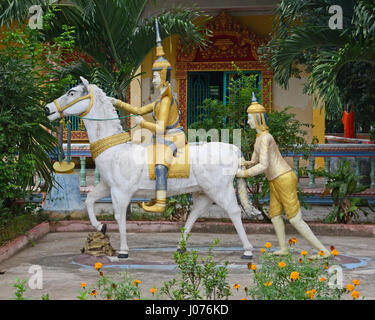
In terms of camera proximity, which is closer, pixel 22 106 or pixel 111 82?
pixel 22 106

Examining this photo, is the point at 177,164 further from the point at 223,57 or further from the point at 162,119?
the point at 223,57

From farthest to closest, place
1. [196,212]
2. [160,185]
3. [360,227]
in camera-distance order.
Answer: [360,227]
[196,212]
[160,185]

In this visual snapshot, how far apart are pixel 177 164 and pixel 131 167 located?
0.56 metres

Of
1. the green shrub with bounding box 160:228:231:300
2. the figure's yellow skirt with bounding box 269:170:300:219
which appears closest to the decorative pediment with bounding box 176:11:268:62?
the figure's yellow skirt with bounding box 269:170:300:219

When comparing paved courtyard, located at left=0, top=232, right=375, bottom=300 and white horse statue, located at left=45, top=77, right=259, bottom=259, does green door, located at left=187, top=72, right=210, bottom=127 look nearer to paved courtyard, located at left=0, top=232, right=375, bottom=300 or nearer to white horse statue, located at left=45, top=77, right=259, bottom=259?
paved courtyard, located at left=0, top=232, right=375, bottom=300

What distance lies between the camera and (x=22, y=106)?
25.8ft

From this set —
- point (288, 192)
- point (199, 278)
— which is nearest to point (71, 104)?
point (288, 192)

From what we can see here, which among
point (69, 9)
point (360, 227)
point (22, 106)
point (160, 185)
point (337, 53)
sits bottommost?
point (360, 227)

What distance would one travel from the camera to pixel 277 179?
704 cm

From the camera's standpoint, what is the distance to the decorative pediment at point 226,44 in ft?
50.5

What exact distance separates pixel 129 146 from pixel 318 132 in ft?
29.7

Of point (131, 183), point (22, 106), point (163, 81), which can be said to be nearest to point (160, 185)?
point (131, 183)

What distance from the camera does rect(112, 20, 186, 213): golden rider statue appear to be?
7.08 m
